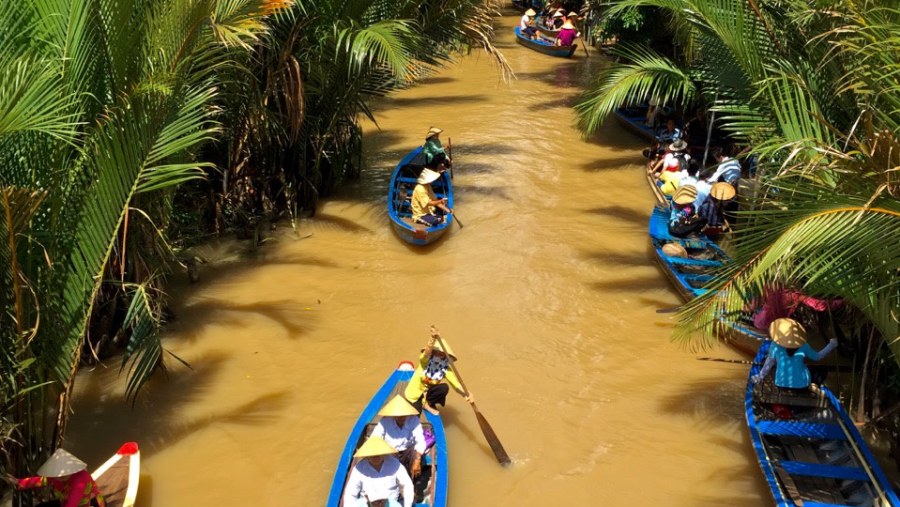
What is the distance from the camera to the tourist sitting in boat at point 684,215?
9.61 metres

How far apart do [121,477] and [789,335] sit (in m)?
5.19

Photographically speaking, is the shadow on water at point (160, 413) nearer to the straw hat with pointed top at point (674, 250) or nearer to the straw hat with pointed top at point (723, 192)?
the straw hat with pointed top at point (674, 250)

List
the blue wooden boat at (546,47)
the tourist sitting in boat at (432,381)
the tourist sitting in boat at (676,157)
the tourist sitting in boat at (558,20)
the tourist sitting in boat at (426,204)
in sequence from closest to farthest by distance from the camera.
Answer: the tourist sitting in boat at (432,381), the tourist sitting in boat at (426,204), the tourist sitting in boat at (676,157), the blue wooden boat at (546,47), the tourist sitting in boat at (558,20)

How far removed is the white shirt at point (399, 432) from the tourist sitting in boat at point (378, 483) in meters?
0.30

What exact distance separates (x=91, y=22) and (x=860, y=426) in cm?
668

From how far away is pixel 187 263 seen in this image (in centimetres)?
899

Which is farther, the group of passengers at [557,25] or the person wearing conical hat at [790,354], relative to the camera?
the group of passengers at [557,25]

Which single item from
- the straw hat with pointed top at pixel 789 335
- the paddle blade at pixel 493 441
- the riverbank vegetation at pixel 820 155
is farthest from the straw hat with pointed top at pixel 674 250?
the paddle blade at pixel 493 441

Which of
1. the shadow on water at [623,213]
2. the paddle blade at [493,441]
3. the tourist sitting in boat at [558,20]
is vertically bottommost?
the paddle blade at [493,441]

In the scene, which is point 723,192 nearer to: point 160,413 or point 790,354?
point 790,354

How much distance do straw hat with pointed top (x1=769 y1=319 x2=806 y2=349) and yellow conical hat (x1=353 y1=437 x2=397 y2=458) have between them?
3263mm

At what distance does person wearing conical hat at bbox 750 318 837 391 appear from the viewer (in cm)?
636

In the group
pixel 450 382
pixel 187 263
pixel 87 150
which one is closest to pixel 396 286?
pixel 187 263

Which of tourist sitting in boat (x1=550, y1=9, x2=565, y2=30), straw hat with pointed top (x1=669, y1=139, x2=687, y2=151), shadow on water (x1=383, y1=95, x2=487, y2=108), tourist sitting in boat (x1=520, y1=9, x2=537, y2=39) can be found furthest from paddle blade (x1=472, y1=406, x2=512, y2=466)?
tourist sitting in boat (x1=520, y1=9, x2=537, y2=39)
